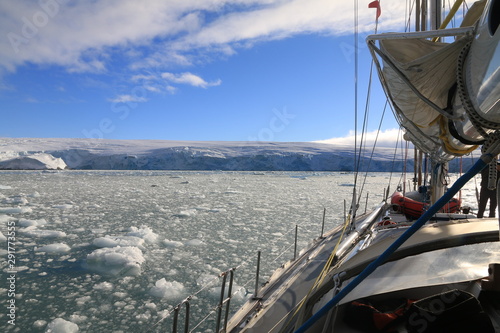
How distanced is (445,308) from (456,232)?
642mm

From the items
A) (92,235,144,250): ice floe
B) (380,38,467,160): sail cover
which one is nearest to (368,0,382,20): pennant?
(380,38,467,160): sail cover

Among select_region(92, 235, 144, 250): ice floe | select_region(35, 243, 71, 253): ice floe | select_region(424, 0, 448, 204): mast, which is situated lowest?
select_region(35, 243, 71, 253): ice floe

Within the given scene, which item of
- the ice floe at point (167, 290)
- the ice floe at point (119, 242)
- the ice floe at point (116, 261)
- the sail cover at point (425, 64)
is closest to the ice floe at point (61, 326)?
the ice floe at point (167, 290)

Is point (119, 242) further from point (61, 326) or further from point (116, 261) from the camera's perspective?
point (61, 326)

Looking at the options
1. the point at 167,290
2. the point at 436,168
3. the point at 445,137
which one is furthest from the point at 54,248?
the point at 436,168

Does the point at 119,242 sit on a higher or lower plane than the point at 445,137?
lower

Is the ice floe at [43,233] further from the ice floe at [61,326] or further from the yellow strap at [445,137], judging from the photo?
the yellow strap at [445,137]

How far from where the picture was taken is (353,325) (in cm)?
185

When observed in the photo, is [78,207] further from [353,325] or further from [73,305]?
[353,325]

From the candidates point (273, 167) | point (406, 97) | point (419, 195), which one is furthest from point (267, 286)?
point (273, 167)

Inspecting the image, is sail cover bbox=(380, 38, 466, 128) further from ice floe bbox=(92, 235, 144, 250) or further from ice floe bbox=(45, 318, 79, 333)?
ice floe bbox=(92, 235, 144, 250)

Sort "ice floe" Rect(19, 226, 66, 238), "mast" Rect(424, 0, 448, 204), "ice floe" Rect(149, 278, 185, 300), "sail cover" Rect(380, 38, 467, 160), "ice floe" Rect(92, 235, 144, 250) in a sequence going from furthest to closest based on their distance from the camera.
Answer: "ice floe" Rect(19, 226, 66, 238)
"ice floe" Rect(92, 235, 144, 250)
"mast" Rect(424, 0, 448, 204)
"ice floe" Rect(149, 278, 185, 300)
"sail cover" Rect(380, 38, 467, 160)
